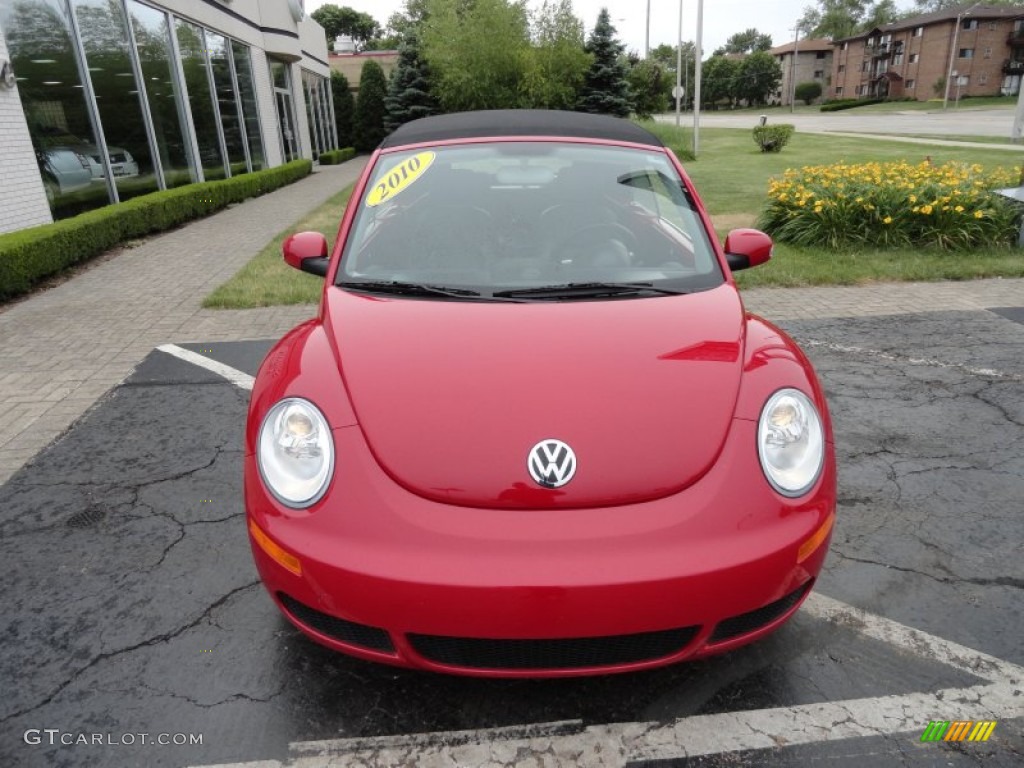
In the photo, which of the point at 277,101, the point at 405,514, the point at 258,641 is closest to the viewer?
the point at 405,514

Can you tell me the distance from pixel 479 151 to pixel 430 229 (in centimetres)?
56

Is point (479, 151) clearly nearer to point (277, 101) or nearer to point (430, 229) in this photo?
point (430, 229)

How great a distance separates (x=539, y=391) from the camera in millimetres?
2049

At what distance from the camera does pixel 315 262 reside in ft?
10.5

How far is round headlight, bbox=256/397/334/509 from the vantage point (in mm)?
1938

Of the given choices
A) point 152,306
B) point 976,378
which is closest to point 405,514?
point 976,378

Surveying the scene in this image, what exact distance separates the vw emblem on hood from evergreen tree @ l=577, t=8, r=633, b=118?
96.0 feet

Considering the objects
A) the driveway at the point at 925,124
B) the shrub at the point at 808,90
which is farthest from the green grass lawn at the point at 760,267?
the shrub at the point at 808,90

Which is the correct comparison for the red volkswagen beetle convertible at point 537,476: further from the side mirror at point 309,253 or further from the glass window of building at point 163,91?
the glass window of building at point 163,91

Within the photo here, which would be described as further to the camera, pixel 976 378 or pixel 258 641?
pixel 976 378

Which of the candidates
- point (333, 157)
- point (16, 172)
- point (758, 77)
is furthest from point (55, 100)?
point (758, 77)

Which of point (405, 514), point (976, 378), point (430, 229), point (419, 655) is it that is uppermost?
point (430, 229)

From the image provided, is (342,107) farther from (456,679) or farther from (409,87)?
(456,679)

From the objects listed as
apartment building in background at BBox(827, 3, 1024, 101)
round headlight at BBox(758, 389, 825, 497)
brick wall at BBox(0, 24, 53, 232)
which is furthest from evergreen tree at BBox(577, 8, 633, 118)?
apartment building in background at BBox(827, 3, 1024, 101)
